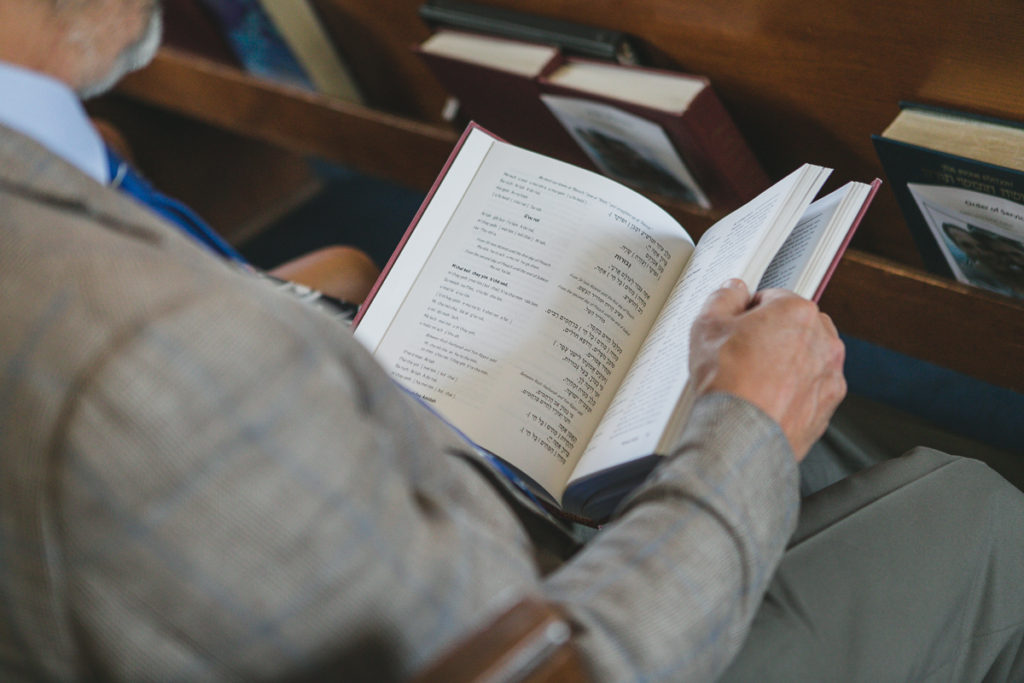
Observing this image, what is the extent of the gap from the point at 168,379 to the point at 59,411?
0.05 meters

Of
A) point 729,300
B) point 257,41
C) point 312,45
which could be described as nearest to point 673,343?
point 729,300

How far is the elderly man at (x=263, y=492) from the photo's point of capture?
0.35 metres

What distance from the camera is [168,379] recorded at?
0.35 m

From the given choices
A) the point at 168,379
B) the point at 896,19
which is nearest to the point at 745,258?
the point at 896,19

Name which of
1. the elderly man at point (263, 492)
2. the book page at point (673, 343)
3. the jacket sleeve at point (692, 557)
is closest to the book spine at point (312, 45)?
the elderly man at point (263, 492)

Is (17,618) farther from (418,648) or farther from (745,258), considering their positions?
(745,258)

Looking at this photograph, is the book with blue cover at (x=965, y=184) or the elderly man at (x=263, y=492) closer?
the elderly man at (x=263, y=492)

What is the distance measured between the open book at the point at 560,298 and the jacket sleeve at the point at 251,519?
0.79 ft

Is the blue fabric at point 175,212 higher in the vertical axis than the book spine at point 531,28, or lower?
lower

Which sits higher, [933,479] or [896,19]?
[896,19]

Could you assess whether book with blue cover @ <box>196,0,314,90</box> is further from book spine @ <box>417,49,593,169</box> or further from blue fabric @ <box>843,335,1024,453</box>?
blue fabric @ <box>843,335,1024,453</box>

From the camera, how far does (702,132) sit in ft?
2.98

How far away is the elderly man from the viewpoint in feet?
1.15

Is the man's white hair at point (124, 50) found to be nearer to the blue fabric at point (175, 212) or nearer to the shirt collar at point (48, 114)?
the shirt collar at point (48, 114)
